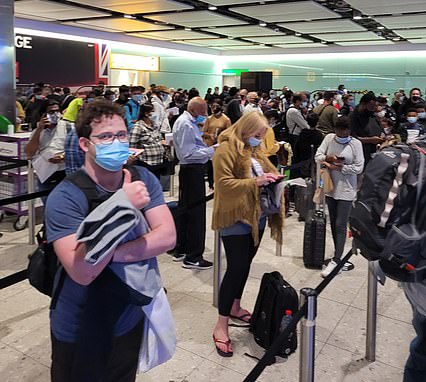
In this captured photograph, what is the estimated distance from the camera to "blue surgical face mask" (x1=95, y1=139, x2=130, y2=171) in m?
1.53

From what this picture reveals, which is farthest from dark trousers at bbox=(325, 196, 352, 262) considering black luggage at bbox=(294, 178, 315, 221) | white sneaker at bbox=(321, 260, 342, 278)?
black luggage at bbox=(294, 178, 315, 221)

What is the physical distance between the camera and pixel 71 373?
1565 mm

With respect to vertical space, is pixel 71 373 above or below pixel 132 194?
below

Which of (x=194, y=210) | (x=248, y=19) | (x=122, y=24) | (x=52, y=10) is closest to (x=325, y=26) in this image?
(x=248, y=19)

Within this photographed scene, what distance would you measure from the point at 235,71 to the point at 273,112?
1556 cm

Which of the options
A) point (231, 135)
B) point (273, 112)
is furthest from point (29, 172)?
point (273, 112)

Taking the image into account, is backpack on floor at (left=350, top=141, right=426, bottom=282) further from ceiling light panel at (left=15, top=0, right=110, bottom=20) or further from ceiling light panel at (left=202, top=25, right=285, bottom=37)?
ceiling light panel at (left=202, top=25, right=285, bottom=37)

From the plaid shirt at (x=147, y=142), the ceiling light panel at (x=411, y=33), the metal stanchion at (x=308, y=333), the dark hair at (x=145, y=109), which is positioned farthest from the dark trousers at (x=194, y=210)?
the ceiling light panel at (x=411, y=33)

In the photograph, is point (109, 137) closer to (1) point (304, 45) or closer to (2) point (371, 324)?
(2) point (371, 324)

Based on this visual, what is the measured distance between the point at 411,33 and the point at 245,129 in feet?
44.0

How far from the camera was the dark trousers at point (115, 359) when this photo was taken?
5.13 ft

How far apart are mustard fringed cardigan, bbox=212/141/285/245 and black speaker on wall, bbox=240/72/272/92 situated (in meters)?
14.0

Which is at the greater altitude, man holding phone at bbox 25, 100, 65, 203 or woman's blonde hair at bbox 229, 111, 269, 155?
woman's blonde hair at bbox 229, 111, 269, 155

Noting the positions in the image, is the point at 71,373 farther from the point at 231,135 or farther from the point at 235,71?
the point at 235,71
